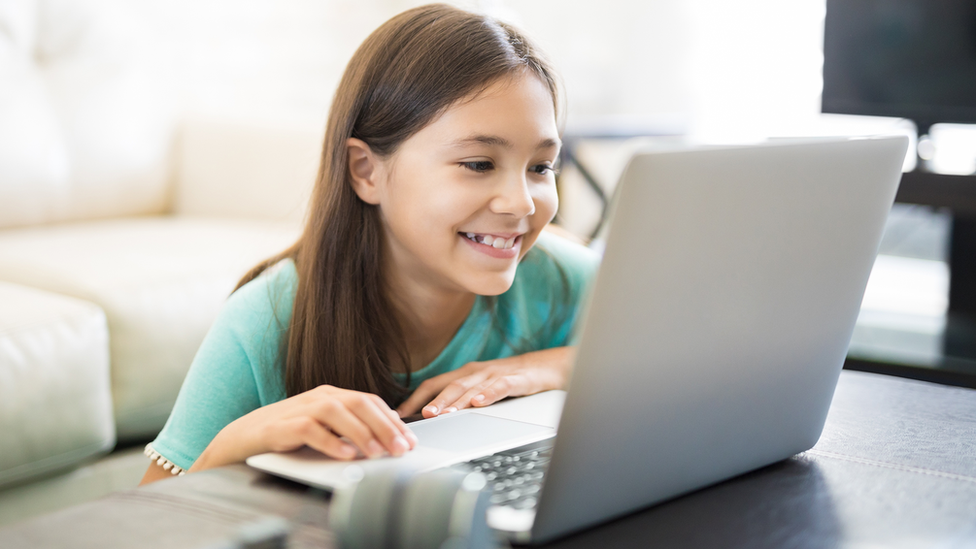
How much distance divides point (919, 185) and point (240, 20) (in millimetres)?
1973

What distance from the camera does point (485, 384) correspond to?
32.8 inches

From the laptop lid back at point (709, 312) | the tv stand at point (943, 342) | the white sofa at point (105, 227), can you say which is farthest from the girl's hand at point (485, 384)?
the tv stand at point (943, 342)

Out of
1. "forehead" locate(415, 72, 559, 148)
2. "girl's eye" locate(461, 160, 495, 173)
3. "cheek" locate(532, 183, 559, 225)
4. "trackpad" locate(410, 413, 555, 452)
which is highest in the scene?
"forehead" locate(415, 72, 559, 148)

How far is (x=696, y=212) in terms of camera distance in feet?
1.62

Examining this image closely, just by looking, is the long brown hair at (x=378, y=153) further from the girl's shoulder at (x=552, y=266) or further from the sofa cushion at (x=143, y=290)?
the sofa cushion at (x=143, y=290)

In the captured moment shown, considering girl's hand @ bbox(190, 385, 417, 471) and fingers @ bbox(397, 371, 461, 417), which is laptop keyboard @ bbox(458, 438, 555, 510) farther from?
fingers @ bbox(397, 371, 461, 417)

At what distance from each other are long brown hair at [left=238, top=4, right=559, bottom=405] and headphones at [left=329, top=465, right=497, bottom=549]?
1.68 ft

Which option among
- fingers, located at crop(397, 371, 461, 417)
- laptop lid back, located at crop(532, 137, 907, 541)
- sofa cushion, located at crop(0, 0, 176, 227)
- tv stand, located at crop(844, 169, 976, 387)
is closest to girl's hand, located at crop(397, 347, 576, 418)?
fingers, located at crop(397, 371, 461, 417)

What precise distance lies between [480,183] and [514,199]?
0.04 metres

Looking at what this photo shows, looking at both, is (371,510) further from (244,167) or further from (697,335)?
(244,167)

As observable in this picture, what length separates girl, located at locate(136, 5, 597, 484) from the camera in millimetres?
913

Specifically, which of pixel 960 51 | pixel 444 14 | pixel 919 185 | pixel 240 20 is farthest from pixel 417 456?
pixel 240 20

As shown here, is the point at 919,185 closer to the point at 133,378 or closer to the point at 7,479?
the point at 133,378

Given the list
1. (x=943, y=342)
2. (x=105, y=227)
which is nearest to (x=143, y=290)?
(x=105, y=227)
